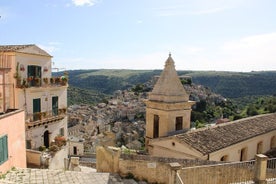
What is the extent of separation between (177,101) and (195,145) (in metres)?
4.08

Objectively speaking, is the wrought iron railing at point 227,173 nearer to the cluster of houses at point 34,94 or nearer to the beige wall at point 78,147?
the cluster of houses at point 34,94

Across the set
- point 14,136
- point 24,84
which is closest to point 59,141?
point 24,84

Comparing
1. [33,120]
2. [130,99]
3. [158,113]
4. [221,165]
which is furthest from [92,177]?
[130,99]

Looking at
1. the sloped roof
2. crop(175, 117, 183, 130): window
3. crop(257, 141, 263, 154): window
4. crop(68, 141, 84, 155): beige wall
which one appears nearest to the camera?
the sloped roof

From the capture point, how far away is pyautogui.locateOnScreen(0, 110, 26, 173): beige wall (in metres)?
12.3

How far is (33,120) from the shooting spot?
20.4 m

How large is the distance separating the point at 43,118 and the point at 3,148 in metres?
9.21

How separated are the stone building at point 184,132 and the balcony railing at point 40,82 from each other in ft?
26.9

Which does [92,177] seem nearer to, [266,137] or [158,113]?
[158,113]

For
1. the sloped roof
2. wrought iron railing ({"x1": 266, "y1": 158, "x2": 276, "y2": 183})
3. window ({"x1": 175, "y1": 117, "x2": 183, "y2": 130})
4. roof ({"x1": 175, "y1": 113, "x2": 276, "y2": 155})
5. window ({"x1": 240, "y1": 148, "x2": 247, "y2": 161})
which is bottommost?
window ({"x1": 240, "y1": 148, "x2": 247, "y2": 161})

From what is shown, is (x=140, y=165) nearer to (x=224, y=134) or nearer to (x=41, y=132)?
(x=224, y=134)

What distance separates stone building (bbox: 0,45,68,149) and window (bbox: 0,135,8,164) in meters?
6.32

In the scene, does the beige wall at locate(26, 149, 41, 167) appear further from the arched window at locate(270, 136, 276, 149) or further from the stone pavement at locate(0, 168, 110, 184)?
the arched window at locate(270, 136, 276, 149)

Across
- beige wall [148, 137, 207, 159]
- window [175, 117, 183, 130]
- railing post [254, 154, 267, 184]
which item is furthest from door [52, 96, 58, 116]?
railing post [254, 154, 267, 184]
